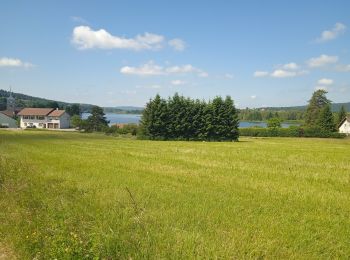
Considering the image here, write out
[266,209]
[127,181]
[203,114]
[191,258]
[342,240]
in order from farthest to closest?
1. [203,114]
2. [127,181]
3. [266,209]
4. [342,240]
5. [191,258]

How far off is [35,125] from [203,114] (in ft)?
282

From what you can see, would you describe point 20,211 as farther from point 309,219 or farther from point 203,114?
point 203,114

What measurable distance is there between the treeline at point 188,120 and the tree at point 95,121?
128 ft

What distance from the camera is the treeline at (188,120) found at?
62.4m

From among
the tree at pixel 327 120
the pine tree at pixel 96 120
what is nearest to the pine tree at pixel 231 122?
the tree at pixel 327 120

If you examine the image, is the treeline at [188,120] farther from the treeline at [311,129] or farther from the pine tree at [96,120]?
the pine tree at [96,120]

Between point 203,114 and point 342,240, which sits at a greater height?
point 203,114

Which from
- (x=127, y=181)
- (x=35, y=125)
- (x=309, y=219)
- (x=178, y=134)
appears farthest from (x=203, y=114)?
(x=35, y=125)

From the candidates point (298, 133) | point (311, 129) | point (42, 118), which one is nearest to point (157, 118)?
point (298, 133)

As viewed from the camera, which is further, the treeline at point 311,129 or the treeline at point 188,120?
the treeline at point 311,129

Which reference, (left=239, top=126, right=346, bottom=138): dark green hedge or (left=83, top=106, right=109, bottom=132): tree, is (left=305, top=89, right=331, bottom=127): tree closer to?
(left=239, top=126, right=346, bottom=138): dark green hedge

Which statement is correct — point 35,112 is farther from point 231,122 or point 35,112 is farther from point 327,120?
point 327,120

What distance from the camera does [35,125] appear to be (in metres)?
131

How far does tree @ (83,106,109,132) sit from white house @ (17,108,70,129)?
94.4 ft
